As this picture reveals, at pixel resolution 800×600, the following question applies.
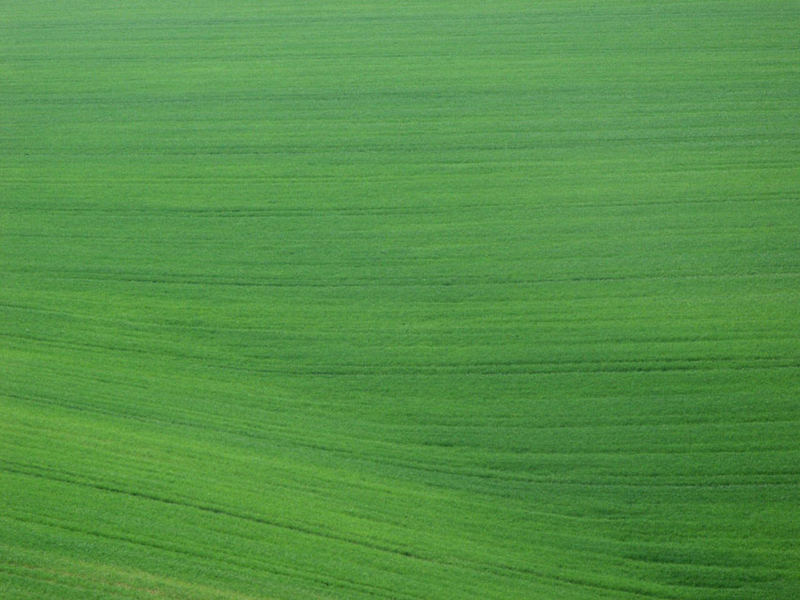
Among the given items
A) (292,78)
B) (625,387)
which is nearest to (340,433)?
(625,387)

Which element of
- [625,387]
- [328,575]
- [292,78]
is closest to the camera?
[328,575]

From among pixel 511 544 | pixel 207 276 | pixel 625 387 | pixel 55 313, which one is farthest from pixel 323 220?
pixel 511 544

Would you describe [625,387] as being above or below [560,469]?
above

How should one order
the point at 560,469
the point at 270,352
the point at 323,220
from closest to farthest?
the point at 560,469 < the point at 270,352 < the point at 323,220

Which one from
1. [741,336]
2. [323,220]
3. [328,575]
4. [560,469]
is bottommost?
[328,575]

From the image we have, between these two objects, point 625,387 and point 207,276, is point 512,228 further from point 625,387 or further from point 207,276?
point 207,276

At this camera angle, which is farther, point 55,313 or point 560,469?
point 55,313
